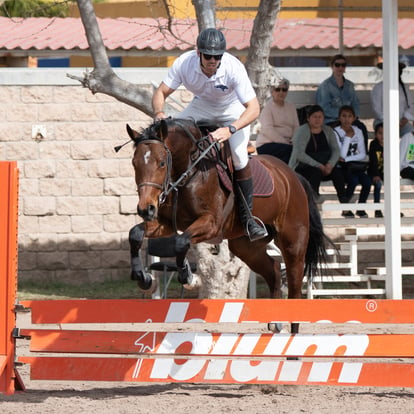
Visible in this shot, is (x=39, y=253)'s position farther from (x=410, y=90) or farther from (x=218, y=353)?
(x=218, y=353)

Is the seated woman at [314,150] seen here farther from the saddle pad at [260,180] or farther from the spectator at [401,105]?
the saddle pad at [260,180]

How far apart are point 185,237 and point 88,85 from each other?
4535 mm

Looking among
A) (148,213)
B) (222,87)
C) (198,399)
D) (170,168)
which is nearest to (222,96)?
(222,87)

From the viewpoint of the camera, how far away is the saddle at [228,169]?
22.5 ft

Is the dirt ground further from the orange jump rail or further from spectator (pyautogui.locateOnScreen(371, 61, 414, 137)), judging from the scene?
spectator (pyautogui.locateOnScreen(371, 61, 414, 137))

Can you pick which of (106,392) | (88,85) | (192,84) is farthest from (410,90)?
(106,392)

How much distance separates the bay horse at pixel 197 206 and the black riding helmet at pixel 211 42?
541 mm

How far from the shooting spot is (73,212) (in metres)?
12.5

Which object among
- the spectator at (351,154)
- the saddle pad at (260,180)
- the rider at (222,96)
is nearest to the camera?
the rider at (222,96)

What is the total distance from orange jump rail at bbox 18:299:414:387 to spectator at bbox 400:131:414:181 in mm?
6481

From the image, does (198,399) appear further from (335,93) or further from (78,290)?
(335,93)

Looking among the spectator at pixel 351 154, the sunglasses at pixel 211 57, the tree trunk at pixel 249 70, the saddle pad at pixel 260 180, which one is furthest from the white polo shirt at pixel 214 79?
the spectator at pixel 351 154

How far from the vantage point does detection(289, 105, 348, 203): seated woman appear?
1153 cm

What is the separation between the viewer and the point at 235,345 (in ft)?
19.6
